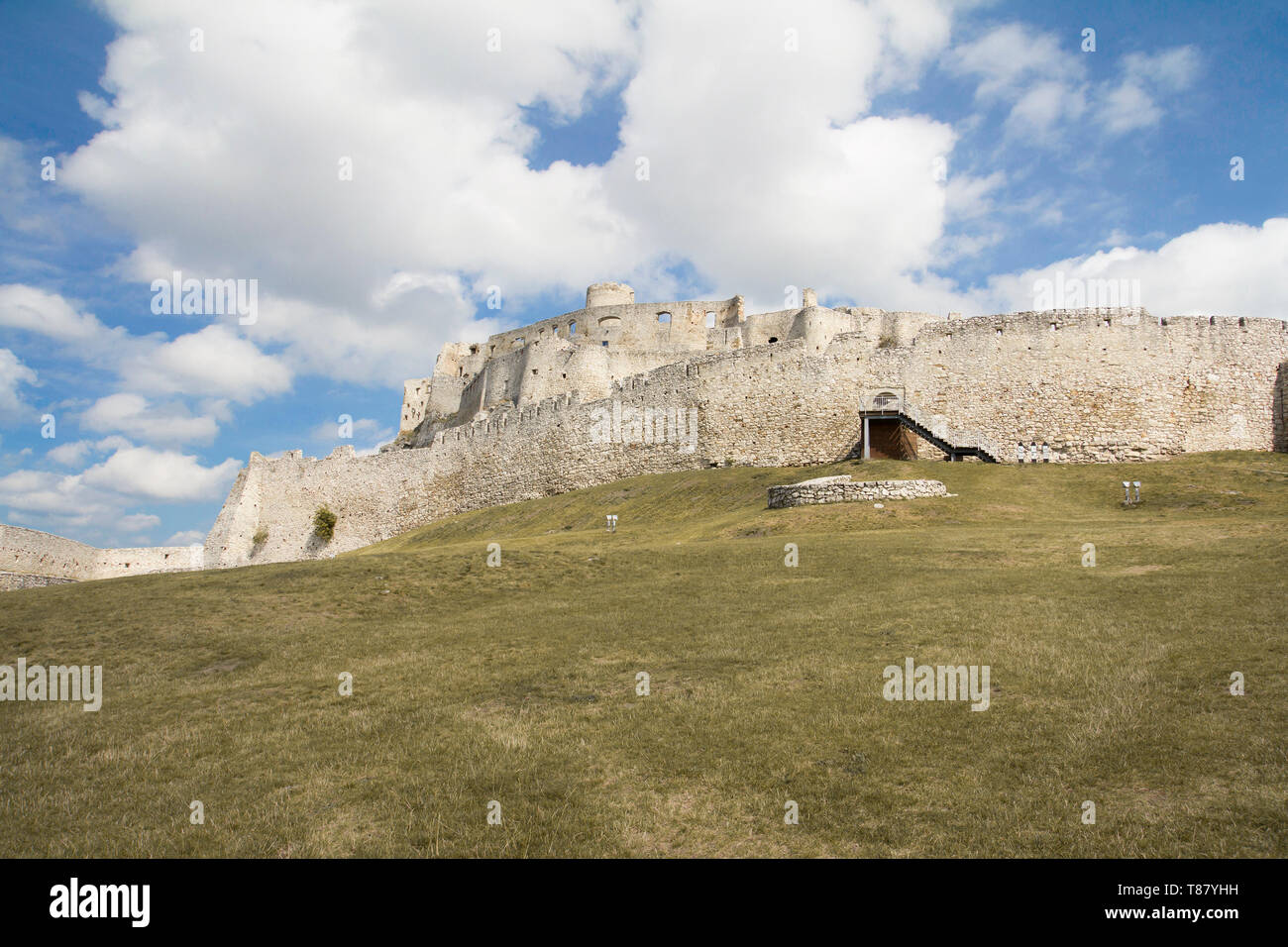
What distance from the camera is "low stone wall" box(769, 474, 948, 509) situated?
29.6 meters

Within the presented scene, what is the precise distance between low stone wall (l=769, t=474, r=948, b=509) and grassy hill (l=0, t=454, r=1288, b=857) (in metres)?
7.23

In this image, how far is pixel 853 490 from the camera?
3012 cm

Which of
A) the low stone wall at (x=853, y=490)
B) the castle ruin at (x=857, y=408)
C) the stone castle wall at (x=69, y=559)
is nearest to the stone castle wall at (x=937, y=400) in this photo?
the castle ruin at (x=857, y=408)

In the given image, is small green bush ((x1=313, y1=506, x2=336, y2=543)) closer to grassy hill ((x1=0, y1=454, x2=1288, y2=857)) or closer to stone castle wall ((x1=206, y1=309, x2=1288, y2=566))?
stone castle wall ((x1=206, y1=309, x2=1288, y2=566))

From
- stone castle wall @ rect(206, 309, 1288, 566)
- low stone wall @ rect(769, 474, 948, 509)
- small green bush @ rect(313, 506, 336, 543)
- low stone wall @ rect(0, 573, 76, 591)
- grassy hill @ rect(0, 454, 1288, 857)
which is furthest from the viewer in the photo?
small green bush @ rect(313, 506, 336, 543)

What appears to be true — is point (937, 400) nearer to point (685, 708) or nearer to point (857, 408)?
point (857, 408)

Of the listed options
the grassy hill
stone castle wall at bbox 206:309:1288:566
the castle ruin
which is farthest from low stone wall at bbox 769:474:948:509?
stone castle wall at bbox 206:309:1288:566

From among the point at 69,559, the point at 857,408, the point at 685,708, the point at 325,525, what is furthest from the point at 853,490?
the point at 69,559

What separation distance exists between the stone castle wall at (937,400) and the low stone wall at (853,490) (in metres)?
13.6

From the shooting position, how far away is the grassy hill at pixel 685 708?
7363 millimetres

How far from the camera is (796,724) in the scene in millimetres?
9672

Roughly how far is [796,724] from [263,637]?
1199cm
